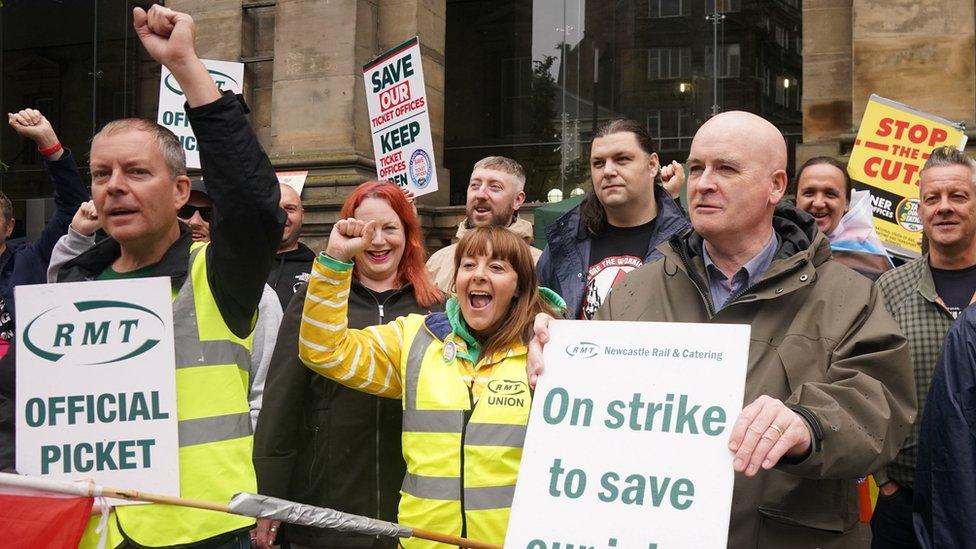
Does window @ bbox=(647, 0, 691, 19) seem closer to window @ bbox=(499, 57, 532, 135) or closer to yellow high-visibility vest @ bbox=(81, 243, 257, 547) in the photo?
window @ bbox=(499, 57, 532, 135)

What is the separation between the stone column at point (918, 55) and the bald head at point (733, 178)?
682 centimetres

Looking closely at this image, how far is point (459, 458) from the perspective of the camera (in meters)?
3.58

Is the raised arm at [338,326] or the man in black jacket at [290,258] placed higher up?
the man in black jacket at [290,258]

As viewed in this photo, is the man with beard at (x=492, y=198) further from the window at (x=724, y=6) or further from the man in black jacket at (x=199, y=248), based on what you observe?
the window at (x=724, y=6)

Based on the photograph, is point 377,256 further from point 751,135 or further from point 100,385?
point 751,135

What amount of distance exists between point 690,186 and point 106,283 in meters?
1.82

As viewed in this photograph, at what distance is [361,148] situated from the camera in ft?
38.5

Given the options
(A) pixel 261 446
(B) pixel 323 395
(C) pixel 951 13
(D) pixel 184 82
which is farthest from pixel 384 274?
(C) pixel 951 13

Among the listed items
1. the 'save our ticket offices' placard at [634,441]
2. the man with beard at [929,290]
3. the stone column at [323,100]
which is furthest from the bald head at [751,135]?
the stone column at [323,100]

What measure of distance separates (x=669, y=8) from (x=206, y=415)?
34.6 ft

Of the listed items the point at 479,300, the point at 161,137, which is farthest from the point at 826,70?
the point at 161,137

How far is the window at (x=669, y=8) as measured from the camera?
12.6 m

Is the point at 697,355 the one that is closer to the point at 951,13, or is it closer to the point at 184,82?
the point at 184,82

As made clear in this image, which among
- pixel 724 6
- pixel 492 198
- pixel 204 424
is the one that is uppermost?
pixel 724 6
